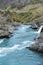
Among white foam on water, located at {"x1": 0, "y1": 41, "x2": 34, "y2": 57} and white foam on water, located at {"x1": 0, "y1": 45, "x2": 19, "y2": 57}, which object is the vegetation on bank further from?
white foam on water, located at {"x1": 0, "y1": 45, "x2": 19, "y2": 57}

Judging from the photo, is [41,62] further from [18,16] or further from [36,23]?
[18,16]

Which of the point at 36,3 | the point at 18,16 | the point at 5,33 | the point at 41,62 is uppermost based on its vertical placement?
the point at 36,3

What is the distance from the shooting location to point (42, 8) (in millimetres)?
133125

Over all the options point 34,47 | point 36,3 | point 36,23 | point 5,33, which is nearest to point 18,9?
point 36,3

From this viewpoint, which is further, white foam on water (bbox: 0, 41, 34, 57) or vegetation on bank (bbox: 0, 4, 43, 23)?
vegetation on bank (bbox: 0, 4, 43, 23)

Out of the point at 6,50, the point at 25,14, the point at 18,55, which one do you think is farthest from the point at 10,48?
the point at 25,14

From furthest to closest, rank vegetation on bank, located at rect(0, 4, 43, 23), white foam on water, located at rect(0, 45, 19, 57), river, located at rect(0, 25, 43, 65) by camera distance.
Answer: vegetation on bank, located at rect(0, 4, 43, 23)
white foam on water, located at rect(0, 45, 19, 57)
river, located at rect(0, 25, 43, 65)

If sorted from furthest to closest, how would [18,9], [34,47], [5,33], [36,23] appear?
[18,9] < [36,23] < [5,33] < [34,47]

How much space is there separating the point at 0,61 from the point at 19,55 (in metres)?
4.91

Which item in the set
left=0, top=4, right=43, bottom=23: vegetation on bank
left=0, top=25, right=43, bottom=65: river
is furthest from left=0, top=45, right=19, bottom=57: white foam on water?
left=0, top=4, right=43, bottom=23: vegetation on bank

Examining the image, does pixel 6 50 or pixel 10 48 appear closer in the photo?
pixel 6 50

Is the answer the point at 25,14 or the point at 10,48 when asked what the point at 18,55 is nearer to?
the point at 10,48

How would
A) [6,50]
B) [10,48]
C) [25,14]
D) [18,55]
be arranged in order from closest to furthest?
[18,55] → [6,50] → [10,48] → [25,14]

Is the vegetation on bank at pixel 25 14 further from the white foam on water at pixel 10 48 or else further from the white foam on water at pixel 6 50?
the white foam on water at pixel 6 50
